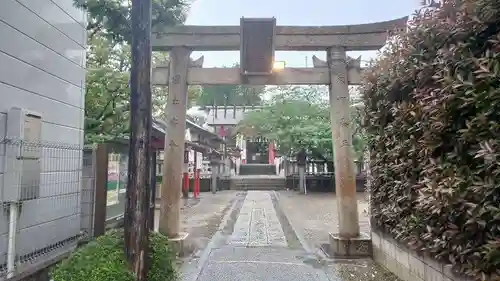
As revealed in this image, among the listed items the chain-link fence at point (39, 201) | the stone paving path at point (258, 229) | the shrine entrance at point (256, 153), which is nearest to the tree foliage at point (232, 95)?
the shrine entrance at point (256, 153)

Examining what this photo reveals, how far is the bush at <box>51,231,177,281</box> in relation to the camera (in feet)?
10.7

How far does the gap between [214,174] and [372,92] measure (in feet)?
58.5

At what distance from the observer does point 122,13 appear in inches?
158

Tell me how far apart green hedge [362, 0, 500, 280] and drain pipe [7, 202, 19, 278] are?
13.1ft

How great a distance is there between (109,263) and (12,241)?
4.72 ft

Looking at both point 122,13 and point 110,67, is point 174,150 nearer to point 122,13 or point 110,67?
point 122,13

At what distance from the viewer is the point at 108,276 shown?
3.20 metres

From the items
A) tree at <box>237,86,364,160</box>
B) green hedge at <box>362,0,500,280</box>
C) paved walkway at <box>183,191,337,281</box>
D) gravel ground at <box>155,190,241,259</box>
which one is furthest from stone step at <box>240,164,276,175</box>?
green hedge at <box>362,0,500,280</box>

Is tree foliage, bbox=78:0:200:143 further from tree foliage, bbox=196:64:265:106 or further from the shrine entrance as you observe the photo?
the shrine entrance

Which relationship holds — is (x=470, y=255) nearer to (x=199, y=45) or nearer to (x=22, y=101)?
(x=22, y=101)

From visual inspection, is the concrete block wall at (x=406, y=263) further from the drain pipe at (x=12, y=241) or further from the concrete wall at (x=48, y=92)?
the concrete wall at (x=48, y=92)

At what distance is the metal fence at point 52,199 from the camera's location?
13.5ft

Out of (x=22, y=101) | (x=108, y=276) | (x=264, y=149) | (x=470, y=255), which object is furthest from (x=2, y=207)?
(x=264, y=149)

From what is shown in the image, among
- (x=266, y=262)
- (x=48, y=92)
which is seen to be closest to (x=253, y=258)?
(x=266, y=262)
